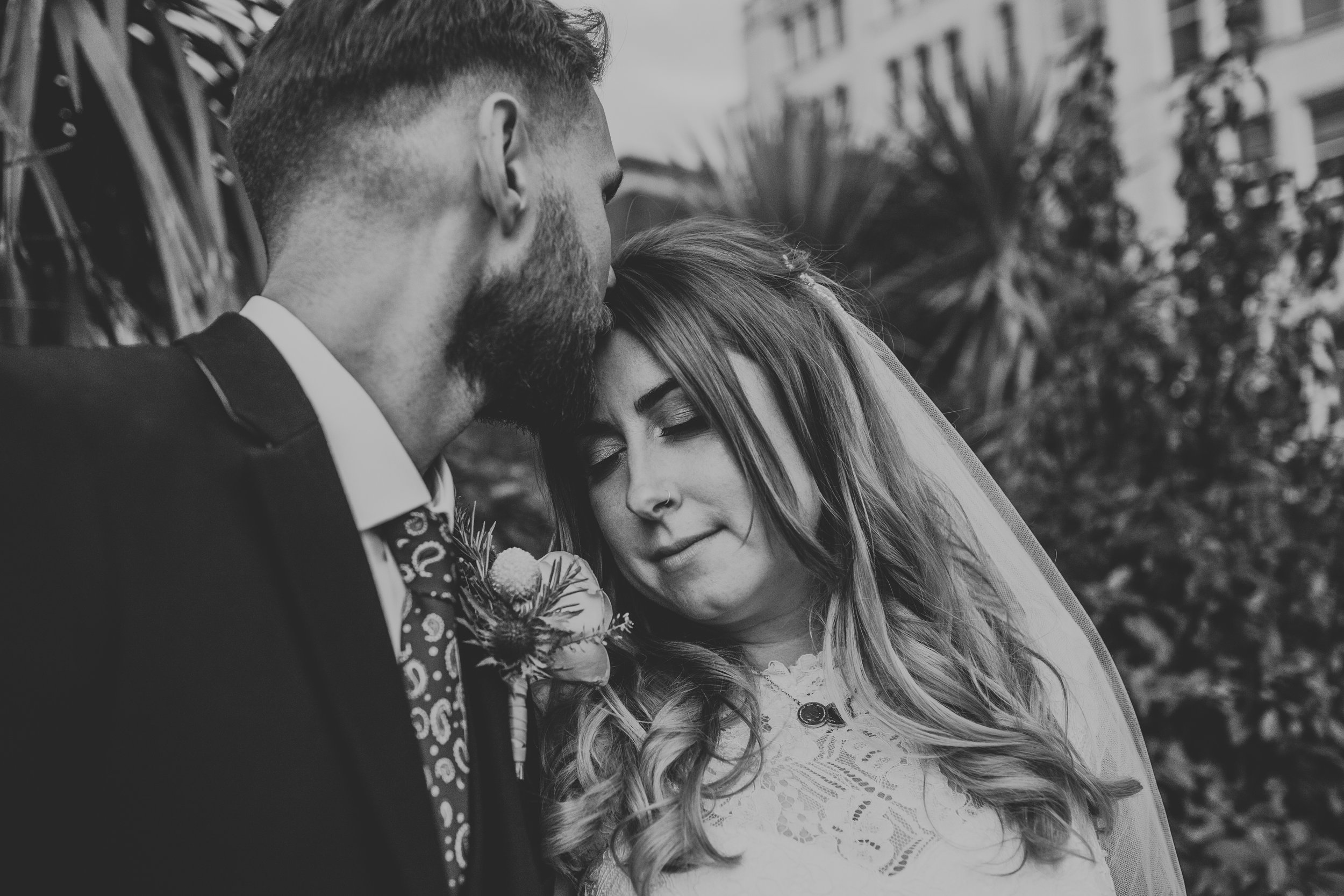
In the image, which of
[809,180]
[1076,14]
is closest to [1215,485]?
[809,180]

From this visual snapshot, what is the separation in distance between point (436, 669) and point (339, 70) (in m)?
0.86

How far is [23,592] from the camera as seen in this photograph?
1090mm

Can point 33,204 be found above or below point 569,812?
above

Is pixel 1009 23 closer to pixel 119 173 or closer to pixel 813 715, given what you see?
pixel 119 173

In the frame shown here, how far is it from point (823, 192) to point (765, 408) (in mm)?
5274

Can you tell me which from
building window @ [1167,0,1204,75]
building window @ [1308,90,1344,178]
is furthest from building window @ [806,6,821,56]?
building window @ [1308,90,1344,178]

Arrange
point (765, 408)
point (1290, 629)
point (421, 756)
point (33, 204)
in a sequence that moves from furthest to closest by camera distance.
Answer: point (1290, 629) → point (33, 204) → point (765, 408) → point (421, 756)

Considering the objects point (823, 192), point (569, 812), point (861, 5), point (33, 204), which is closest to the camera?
point (569, 812)

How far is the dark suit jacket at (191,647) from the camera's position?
112 centimetres

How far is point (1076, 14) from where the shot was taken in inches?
742

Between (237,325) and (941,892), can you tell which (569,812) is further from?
(237,325)

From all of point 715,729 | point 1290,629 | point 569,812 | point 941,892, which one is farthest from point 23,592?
point 1290,629

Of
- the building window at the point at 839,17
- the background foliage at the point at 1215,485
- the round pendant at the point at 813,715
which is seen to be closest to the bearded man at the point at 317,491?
the round pendant at the point at 813,715

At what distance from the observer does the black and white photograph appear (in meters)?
1.23
